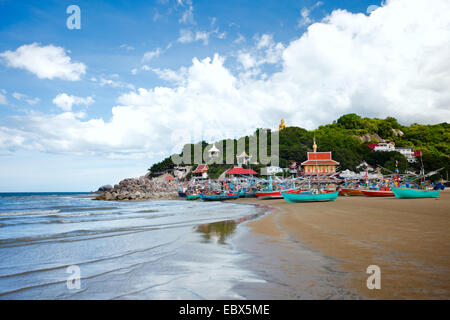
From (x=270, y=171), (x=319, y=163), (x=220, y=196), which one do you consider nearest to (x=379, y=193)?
(x=220, y=196)

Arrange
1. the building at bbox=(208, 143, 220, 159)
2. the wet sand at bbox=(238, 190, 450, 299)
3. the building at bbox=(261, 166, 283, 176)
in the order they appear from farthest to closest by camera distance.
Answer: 1. the building at bbox=(208, 143, 220, 159)
2. the building at bbox=(261, 166, 283, 176)
3. the wet sand at bbox=(238, 190, 450, 299)

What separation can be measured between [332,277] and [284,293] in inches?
48.2

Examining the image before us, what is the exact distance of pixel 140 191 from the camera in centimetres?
6944

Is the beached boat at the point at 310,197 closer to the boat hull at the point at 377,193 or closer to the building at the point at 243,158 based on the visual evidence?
the boat hull at the point at 377,193

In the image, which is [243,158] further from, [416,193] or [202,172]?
[416,193]

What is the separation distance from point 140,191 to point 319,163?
44.3 metres

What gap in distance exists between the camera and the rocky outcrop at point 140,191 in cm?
5916

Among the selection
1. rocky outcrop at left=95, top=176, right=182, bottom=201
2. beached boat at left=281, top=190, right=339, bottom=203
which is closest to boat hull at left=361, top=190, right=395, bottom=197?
beached boat at left=281, top=190, right=339, bottom=203

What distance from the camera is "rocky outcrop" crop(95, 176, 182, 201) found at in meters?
59.2

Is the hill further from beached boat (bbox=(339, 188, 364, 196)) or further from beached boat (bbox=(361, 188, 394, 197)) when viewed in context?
beached boat (bbox=(361, 188, 394, 197))

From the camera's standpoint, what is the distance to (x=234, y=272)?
5715mm

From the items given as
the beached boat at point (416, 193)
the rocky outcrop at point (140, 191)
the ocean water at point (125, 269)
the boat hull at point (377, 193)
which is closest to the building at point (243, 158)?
the rocky outcrop at point (140, 191)

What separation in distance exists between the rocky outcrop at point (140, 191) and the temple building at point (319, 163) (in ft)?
103

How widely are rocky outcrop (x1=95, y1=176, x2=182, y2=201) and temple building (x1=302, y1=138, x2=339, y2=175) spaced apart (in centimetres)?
3138
